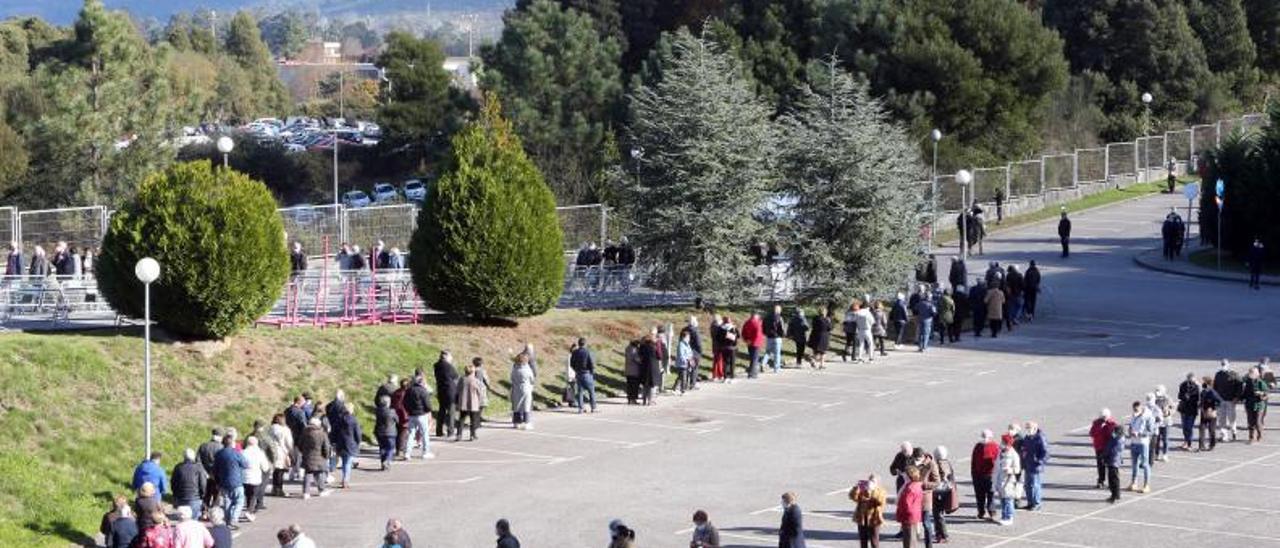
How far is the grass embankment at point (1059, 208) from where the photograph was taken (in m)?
66.8

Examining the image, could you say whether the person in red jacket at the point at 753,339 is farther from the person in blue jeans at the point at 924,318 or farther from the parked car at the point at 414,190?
the parked car at the point at 414,190

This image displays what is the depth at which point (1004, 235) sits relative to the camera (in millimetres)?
66062

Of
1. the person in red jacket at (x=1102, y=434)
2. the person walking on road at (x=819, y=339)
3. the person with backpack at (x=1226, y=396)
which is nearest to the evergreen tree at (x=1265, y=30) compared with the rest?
the person walking on road at (x=819, y=339)

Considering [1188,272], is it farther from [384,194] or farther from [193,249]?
[384,194]

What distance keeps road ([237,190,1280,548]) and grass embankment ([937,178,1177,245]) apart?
1874 centimetres

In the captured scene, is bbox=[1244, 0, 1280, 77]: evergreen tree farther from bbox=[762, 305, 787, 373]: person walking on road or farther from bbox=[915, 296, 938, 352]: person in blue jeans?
bbox=[762, 305, 787, 373]: person walking on road

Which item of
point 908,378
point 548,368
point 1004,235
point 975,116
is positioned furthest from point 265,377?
point 975,116

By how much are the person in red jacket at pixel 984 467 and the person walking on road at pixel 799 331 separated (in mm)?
13495

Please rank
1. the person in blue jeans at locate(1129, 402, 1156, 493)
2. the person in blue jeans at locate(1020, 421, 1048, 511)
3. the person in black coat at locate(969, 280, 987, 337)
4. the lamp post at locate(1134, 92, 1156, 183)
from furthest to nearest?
the lamp post at locate(1134, 92, 1156, 183) < the person in black coat at locate(969, 280, 987, 337) < the person in blue jeans at locate(1129, 402, 1156, 493) < the person in blue jeans at locate(1020, 421, 1048, 511)

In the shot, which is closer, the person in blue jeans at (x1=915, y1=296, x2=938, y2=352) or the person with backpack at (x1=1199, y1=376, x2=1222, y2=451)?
the person with backpack at (x1=1199, y1=376, x2=1222, y2=451)

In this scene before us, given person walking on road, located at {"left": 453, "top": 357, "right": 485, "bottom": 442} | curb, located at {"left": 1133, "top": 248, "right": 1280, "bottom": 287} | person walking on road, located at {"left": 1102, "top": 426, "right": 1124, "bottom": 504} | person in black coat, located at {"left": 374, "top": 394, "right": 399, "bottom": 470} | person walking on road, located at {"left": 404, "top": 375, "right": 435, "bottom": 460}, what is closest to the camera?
person walking on road, located at {"left": 1102, "top": 426, "right": 1124, "bottom": 504}

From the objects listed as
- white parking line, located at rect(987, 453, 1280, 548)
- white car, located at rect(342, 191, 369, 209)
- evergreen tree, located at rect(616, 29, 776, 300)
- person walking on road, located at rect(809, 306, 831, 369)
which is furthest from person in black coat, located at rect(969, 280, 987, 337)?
Result: white car, located at rect(342, 191, 369, 209)

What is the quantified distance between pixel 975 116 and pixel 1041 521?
165ft

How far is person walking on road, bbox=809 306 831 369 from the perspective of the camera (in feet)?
135
